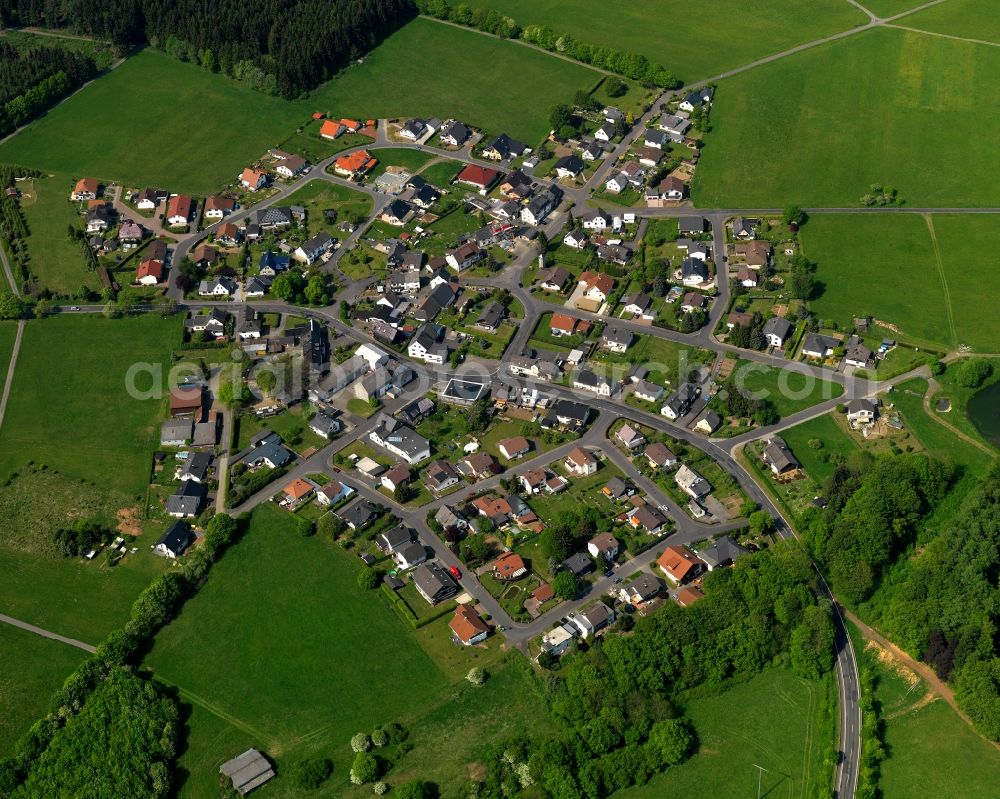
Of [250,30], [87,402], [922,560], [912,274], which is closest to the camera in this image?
[922,560]

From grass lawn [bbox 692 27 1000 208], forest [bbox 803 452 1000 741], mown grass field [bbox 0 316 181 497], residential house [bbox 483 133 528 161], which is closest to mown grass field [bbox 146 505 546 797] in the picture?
mown grass field [bbox 0 316 181 497]

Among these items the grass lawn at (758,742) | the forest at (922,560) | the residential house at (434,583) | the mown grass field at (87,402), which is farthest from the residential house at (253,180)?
the grass lawn at (758,742)

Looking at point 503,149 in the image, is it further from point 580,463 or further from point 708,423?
point 580,463

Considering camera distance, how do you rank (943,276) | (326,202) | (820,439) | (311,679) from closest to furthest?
1. (311,679)
2. (820,439)
3. (943,276)
4. (326,202)

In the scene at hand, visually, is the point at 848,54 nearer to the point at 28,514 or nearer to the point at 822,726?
the point at 822,726

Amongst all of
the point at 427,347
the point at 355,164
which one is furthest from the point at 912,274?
the point at 355,164

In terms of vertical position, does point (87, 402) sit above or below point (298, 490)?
below

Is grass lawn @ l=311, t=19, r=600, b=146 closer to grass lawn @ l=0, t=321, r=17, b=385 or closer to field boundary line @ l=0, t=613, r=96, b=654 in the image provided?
grass lawn @ l=0, t=321, r=17, b=385
